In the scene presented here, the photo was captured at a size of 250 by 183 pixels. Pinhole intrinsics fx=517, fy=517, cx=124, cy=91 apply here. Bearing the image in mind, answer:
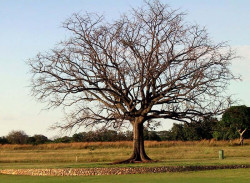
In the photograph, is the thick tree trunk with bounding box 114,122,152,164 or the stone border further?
the thick tree trunk with bounding box 114,122,152,164

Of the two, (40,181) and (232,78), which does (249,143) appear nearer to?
(232,78)

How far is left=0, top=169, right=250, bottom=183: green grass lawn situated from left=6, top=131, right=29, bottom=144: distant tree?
218 feet

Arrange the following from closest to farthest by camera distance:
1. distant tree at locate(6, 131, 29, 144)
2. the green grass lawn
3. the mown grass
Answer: the green grass lawn
the mown grass
distant tree at locate(6, 131, 29, 144)

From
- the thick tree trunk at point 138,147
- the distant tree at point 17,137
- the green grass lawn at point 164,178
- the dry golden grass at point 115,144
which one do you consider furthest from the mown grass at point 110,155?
the distant tree at point 17,137

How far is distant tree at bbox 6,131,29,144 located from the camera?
3882 inches

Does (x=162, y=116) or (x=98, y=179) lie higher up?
(x=162, y=116)

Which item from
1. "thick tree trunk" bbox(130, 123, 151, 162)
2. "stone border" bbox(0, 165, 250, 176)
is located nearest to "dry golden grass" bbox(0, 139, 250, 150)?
"thick tree trunk" bbox(130, 123, 151, 162)

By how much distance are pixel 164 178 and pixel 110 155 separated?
23248mm

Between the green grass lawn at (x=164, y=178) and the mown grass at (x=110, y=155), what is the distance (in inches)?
142

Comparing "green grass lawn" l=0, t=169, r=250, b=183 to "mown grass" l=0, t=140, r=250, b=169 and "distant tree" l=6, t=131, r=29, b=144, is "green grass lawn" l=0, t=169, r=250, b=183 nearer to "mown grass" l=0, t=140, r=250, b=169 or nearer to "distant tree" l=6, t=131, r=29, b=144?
"mown grass" l=0, t=140, r=250, b=169

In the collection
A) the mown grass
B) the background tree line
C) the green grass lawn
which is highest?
the background tree line

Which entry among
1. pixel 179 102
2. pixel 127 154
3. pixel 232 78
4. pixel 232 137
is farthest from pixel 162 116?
pixel 232 137

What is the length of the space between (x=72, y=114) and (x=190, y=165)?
936cm

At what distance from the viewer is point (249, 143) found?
74.0 meters
